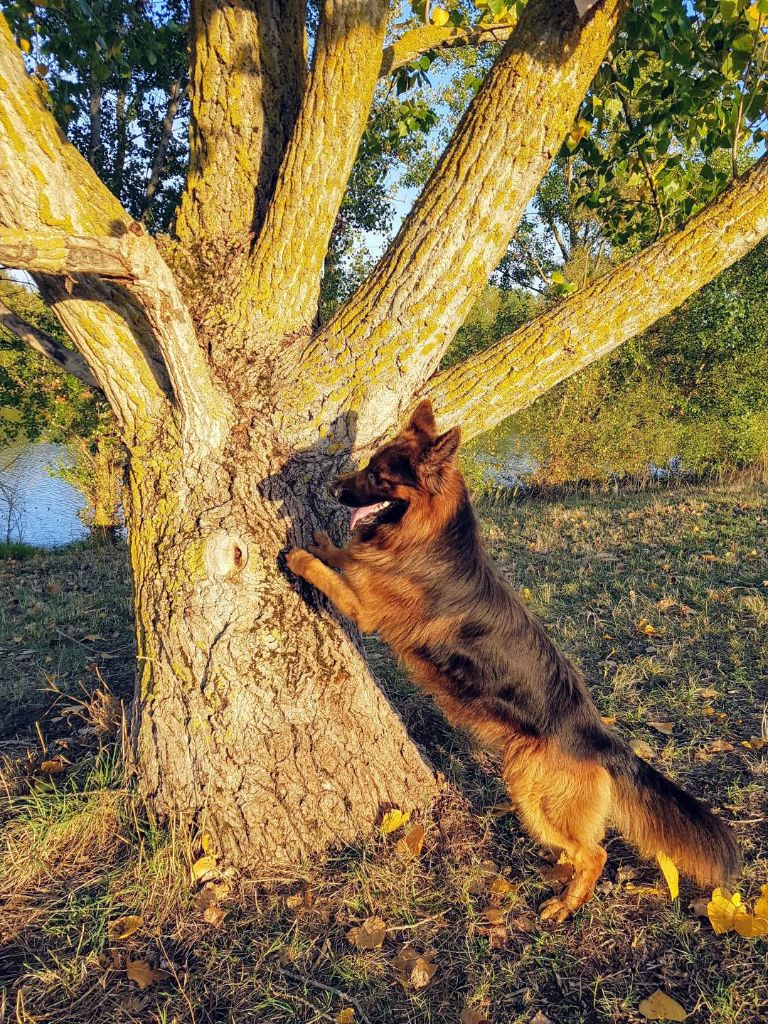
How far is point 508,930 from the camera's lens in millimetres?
2270

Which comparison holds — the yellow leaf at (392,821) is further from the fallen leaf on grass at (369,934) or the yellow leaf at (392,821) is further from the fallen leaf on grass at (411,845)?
the fallen leaf on grass at (369,934)

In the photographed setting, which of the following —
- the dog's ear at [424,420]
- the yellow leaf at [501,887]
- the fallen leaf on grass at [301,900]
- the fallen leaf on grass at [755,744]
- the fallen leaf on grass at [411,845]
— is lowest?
the fallen leaf on grass at [755,744]

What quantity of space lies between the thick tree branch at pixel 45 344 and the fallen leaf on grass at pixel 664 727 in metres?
3.66

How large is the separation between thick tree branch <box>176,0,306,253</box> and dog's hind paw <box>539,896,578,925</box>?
325 cm

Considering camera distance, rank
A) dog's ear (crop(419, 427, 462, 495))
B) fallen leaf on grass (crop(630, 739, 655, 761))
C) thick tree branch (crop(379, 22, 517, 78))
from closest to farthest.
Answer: dog's ear (crop(419, 427, 462, 495)) < fallen leaf on grass (crop(630, 739, 655, 761)) < thick tree branch (crop(379, 22, 517, 78))

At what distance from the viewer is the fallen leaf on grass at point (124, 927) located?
218 centimetres

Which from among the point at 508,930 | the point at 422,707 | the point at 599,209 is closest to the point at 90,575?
the point at 422,707

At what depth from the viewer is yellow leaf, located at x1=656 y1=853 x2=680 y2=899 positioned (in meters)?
2.38

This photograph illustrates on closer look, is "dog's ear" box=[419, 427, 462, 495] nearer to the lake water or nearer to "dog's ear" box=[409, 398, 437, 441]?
"dog's ear" box=[409, 398, 437, 441]

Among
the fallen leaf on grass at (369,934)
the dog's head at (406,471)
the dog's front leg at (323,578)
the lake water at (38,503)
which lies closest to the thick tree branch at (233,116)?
the dog's head at (406,471)

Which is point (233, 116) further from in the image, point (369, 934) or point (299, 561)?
point (369, 934)

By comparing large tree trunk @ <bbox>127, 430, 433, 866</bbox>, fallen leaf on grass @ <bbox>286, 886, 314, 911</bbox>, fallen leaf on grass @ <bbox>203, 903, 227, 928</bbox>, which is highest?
large tree trunk @ <bbox>127, 430, 433, 866</bbox>

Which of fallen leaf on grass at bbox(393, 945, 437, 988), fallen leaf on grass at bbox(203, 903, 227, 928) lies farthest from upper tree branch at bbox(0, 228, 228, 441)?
fallen leaf on grass at bbox(393, 945, 437, 988)

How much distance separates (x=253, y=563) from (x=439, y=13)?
3.16 meters
